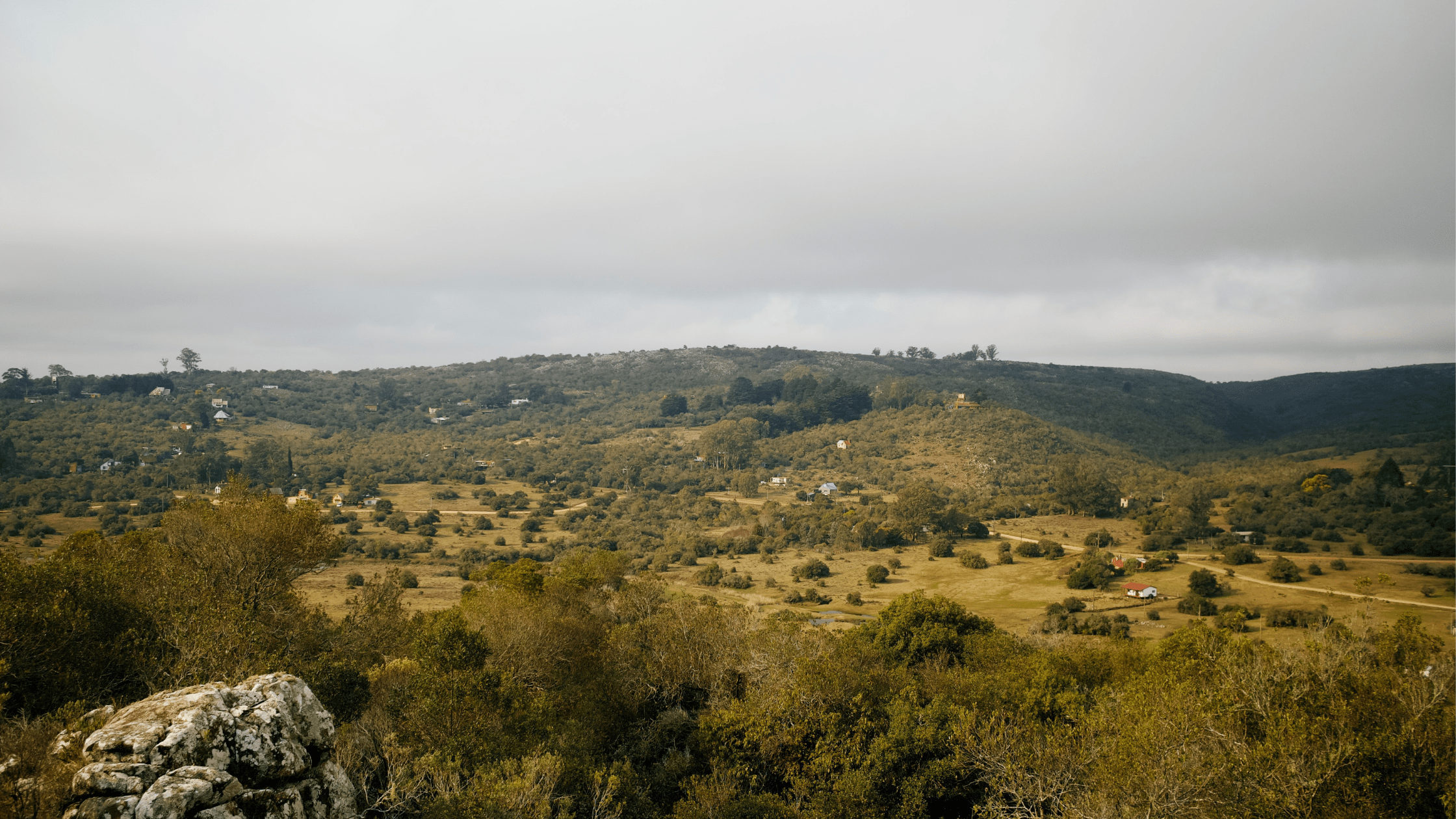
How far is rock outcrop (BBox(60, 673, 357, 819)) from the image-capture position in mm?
8641

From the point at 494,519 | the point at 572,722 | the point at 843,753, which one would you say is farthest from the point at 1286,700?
the point at 494,519

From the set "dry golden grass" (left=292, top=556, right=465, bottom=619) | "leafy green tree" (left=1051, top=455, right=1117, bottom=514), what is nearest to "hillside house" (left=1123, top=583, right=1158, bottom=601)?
"leafy green tree" (left=1051, top=455, right=1117, bottom=514)

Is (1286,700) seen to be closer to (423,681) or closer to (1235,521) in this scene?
(423,681)

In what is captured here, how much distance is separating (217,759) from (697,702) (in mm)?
18365

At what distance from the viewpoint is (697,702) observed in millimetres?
25750

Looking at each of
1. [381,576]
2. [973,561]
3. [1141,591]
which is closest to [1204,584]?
[1141,591]

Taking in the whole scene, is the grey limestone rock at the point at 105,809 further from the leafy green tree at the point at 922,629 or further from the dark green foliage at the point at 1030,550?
the dark green foliage at the point at 1030,550

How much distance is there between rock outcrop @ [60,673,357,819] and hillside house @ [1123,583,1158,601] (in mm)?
59186

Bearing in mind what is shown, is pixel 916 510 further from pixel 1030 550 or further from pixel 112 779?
pixel 112 779

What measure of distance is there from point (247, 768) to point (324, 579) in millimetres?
54050

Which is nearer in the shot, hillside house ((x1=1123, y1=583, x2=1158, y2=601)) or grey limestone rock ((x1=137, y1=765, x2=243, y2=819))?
grey limestone rock ((x1=137, y1=765, x2=243, y2=819))

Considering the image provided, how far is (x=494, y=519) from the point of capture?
91.4 metres

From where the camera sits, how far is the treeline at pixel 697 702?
14258mm

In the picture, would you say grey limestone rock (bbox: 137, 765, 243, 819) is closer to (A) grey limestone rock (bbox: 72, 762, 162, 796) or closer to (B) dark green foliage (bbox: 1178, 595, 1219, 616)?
(A) grey limestone rock (bbox: 72, 762, 162, 796)
